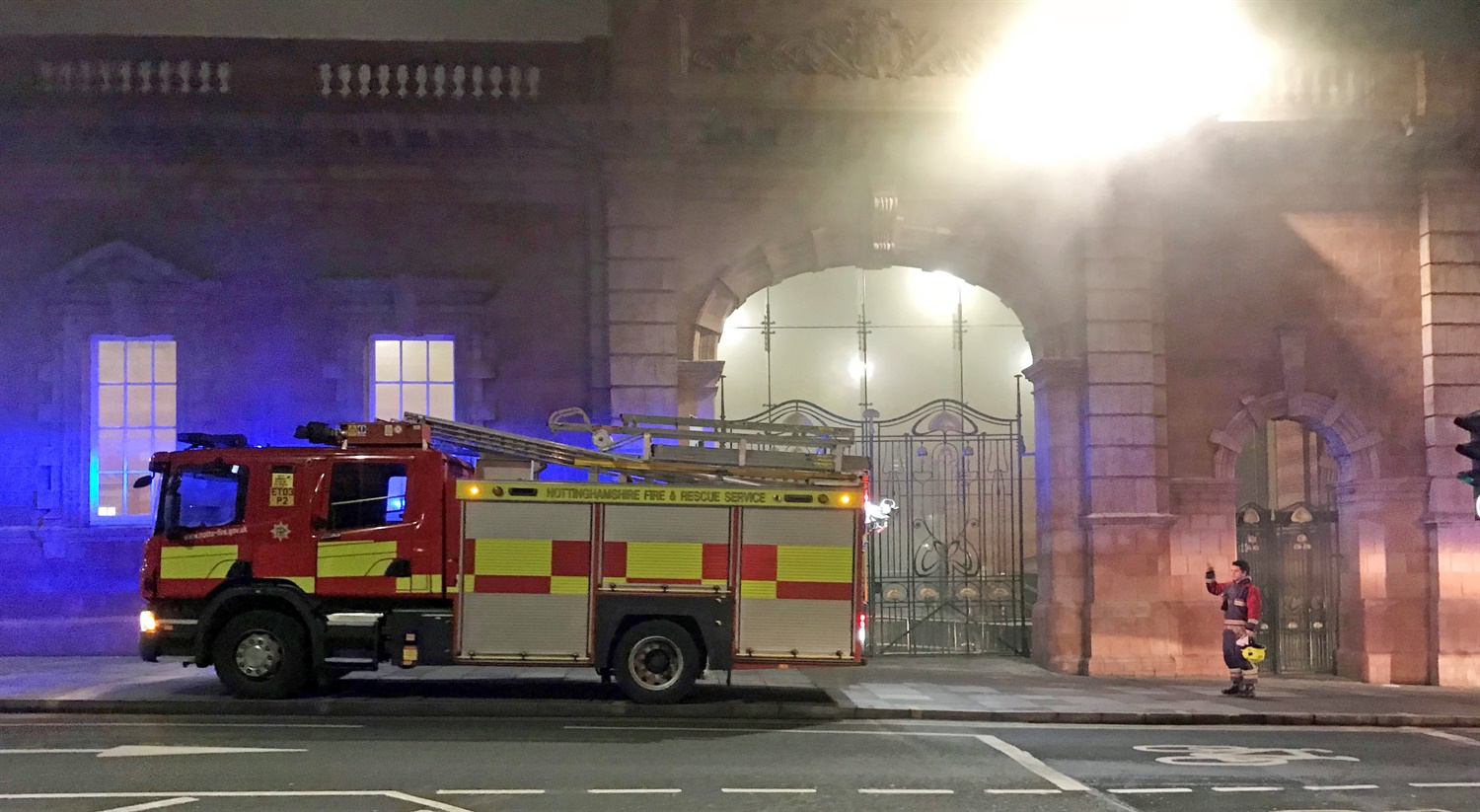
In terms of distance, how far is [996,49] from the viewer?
15930mm

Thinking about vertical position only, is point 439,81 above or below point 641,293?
above

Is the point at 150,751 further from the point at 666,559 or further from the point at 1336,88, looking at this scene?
the point at 1336,88

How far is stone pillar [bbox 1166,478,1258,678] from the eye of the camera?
1579 cm

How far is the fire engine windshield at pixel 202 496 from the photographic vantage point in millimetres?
11992

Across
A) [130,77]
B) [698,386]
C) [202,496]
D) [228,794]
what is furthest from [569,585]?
[130,77]

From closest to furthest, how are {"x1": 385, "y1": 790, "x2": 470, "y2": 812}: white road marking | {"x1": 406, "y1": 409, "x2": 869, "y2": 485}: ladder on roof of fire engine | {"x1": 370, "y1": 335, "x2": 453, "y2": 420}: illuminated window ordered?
{"x1": 385, "y1": 790, "x2": 470, "y2": 812}: white road marking, {"x1": 406, "y1": 409, "x2": 869, "y2": 485}: ladder on roof of fire engine, {"x1": 370, "y1": 335, "x2": 453, "y2": 420}: illuminated window

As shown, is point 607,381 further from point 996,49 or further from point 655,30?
point 996,49

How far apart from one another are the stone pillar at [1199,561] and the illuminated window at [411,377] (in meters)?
10.1

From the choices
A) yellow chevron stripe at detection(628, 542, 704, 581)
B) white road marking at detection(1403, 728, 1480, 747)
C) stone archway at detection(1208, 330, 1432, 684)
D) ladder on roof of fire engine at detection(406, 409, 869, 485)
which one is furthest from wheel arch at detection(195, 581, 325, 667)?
stone archway at detection(1208, 330, 1432, 684)

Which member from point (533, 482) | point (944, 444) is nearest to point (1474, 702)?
point (944, 444)

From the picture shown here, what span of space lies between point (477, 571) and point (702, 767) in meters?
3.83

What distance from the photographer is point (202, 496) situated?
1204 cm

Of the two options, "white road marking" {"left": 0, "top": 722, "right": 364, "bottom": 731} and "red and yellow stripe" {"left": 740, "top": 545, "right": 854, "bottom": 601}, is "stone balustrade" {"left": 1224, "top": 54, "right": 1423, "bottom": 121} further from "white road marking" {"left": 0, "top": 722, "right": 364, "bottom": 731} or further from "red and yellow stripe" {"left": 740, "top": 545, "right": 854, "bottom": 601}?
"white road marking" {"left": 0, "top": 722, "right": 364, "bottom": 731}

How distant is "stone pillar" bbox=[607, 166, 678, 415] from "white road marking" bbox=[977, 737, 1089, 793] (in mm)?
6858
